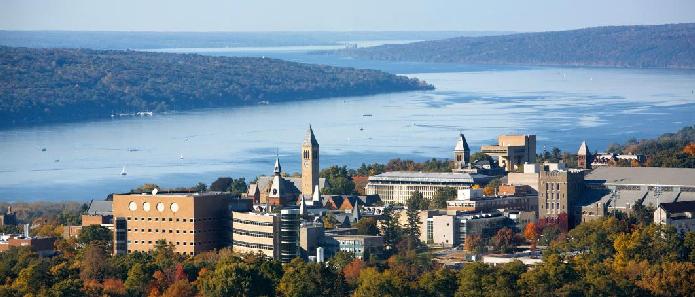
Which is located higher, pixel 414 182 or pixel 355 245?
pixel 414 182

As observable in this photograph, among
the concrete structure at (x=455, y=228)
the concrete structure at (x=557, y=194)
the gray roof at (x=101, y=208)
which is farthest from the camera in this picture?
the gray roof at (x=101, y=208)

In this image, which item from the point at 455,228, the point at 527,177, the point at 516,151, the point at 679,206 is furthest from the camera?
the point at 516,151

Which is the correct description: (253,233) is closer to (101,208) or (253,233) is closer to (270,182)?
(101,208)

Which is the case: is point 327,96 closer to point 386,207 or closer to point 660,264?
point 386,207

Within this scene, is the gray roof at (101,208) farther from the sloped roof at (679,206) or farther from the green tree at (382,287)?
the green tree at (382,287)

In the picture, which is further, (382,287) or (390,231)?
(390,231)

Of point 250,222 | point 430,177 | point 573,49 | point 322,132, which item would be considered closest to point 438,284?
point 250,222

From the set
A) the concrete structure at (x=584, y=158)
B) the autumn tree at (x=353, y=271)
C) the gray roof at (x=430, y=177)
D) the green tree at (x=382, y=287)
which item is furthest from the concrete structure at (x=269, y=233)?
the concrete structure at (x=584, y=158)
